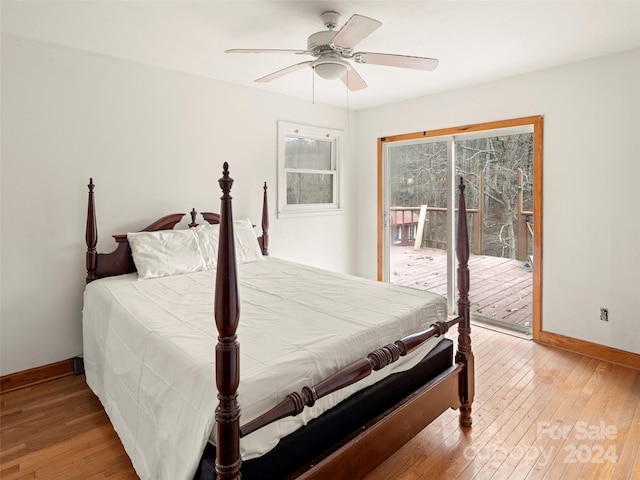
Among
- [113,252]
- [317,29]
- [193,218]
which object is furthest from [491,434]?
[113,252]

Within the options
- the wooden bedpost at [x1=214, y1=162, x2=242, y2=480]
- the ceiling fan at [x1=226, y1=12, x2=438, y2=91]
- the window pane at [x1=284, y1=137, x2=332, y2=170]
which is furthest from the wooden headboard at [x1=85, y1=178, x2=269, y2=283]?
the wooden bedpost at [x1=214, y1=162, x2=242, y2=480]

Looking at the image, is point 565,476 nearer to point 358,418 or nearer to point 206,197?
point 358,418

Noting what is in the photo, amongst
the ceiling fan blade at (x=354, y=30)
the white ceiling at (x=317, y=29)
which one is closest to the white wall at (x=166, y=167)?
the white ceiling at (x=317, y=29)

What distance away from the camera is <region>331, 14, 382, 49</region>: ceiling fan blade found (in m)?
1.79

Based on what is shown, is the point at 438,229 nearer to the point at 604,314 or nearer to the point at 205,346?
the point at 604,314

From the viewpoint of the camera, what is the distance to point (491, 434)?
2.19m

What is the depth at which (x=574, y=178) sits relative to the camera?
10.6 feet

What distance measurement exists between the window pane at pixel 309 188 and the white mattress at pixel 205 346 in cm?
177

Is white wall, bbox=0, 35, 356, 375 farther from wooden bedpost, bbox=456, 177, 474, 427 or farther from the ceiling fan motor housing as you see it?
wooden bedpost, bbox=456, 177, 474, 427

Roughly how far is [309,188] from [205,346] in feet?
10.4

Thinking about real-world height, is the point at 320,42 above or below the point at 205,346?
above

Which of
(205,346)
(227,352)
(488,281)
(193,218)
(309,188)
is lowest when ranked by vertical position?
(488,281)

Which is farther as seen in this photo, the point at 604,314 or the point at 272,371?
the point at 604,314

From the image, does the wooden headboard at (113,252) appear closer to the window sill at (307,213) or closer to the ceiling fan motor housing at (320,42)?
the window sill at (307,213)
